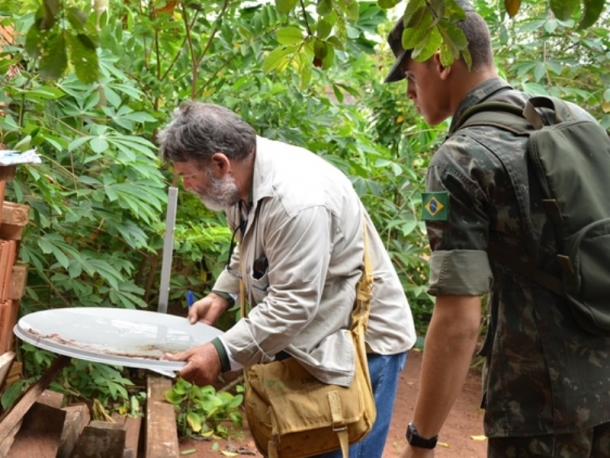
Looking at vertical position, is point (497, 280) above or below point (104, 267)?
above

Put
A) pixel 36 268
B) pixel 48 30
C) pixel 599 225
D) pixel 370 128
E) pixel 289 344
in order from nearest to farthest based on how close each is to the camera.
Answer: pixel 48 30, pixel 599 225, pixel 289 344, pixel 36 268, pixel 370 128

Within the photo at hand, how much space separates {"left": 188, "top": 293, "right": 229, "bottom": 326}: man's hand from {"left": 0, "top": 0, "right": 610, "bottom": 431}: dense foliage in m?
0.99

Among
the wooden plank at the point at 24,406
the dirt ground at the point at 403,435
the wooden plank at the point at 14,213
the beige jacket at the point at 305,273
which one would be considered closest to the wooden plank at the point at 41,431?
the wooden plank at the point at 24,406

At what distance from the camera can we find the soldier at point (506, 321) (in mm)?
1864

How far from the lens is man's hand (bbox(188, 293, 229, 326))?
312 cm

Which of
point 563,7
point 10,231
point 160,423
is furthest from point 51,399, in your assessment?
point 563,7

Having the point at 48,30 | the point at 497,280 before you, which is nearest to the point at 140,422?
the point at 497,280

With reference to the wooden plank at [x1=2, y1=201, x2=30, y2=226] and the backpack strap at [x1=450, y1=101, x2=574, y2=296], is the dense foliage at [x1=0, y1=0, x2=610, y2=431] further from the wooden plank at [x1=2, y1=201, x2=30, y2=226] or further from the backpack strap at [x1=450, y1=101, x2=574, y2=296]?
the backpack strap at [x1=450, y1=101, x2=574, y2=296]

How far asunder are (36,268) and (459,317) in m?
3.01

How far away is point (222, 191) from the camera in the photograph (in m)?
2.72

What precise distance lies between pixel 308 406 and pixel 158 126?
2.73 m

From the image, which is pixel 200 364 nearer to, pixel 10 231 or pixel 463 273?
pixel 463 273

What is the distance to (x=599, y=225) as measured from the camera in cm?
185

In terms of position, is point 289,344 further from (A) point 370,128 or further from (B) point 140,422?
(A) point 370,128
